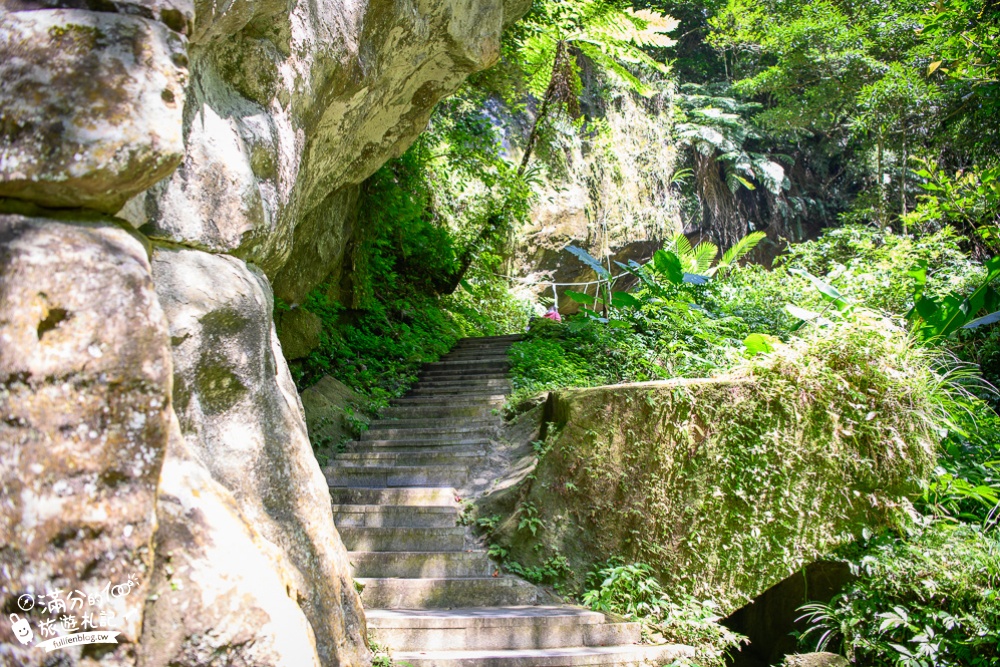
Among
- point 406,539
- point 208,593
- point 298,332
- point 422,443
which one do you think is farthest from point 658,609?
point 298,332

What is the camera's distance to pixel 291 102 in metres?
3.91

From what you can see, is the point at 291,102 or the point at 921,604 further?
the point at 921,604

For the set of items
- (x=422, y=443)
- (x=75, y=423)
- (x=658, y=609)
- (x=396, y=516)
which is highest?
(x=422, y=443)

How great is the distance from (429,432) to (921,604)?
4.25 meters

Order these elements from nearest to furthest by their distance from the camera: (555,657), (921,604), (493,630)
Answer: (555,657) → (493,630) → (921,604)

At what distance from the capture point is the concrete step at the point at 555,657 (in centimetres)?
381

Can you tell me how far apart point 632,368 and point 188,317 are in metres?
5.29

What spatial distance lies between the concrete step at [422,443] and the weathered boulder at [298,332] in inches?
53.3

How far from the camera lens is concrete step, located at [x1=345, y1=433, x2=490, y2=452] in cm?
638

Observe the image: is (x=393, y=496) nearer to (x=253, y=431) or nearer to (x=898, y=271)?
(x=253, y=431)

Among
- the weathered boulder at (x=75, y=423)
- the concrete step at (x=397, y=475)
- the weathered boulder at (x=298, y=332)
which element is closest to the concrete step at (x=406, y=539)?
the concrete step at (x=397, y=475)

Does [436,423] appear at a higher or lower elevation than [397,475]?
higher

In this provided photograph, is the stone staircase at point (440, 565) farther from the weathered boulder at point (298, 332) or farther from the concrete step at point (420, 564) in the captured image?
the weathered boulder at point (298, 332)

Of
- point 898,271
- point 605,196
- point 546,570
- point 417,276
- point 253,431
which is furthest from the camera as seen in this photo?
point 605,196
